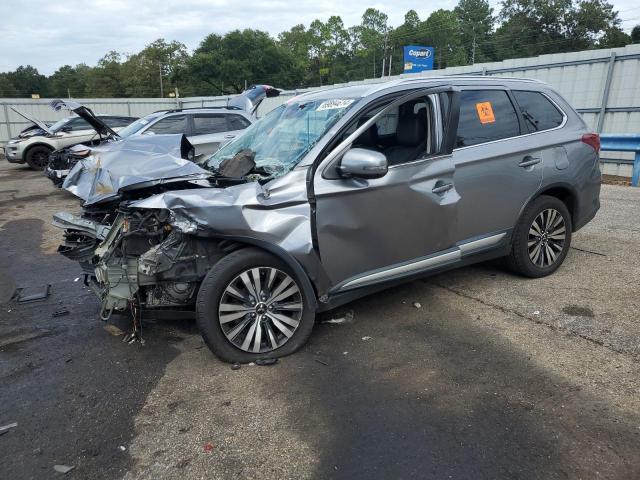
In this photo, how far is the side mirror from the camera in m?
3.28

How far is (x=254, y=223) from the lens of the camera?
10.6ft

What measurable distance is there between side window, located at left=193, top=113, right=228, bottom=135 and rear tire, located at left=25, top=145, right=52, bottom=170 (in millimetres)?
8120

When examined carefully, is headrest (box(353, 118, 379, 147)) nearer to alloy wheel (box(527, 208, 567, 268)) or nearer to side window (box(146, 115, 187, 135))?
alloy wheel (box(527, 208, 567, 268))

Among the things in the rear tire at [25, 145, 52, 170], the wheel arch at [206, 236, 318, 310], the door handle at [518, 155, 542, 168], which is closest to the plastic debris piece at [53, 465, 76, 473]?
the wheel arch at [206, 236, 318, 310]

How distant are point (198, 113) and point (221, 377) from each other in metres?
7.70

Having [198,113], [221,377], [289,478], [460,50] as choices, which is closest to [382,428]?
[289,478]

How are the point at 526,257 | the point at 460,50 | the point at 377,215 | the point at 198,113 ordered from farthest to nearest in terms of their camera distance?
1. the point at 460,50
2. the point at 198,113
3. the point at 526,257
4. the point at 377,215

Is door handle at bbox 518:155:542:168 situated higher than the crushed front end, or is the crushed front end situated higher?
door handle at bbox 518:155:542:168

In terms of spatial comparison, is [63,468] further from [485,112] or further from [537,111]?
[537,111]

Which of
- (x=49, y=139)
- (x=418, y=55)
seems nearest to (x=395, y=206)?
(x=49, y=139)

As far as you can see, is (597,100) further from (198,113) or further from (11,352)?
(11,352)

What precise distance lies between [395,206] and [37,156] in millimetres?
15409

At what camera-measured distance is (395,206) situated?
3641 mm

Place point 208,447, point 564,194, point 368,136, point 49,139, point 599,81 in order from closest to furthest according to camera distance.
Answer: point 208,447, point 368,136, point 564,194, point 599,81, point 49,139
